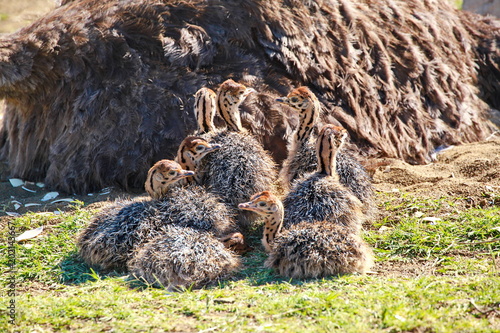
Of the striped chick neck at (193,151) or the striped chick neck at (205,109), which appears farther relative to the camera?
the striped chick neck at (205,109)

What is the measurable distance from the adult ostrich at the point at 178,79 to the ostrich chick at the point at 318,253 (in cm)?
192

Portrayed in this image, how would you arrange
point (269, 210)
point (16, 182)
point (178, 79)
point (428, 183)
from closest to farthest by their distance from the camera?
point (269, 210) < point (428, 183) < point (178, 79) < point (16, 182)

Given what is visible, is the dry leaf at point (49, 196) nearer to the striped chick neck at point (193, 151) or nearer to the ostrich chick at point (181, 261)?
the striped chick neck at point (193, 151)

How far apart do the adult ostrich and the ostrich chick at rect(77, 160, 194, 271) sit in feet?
4.00

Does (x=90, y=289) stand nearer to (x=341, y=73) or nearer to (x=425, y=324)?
(x=425, y=324)

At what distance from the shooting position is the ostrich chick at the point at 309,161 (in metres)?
5.06

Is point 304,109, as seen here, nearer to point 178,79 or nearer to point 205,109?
point 205,109

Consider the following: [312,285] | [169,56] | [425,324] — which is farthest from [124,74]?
[425,324]

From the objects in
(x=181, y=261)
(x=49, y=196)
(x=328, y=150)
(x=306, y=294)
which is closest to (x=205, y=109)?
(x=328, y=150)

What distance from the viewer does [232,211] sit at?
480 centimetres

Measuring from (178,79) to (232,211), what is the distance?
1775mm

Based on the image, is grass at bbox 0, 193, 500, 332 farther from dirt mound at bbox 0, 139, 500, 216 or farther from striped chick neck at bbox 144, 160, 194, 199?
striped chick neck at bbox 144, 160, 194, 199

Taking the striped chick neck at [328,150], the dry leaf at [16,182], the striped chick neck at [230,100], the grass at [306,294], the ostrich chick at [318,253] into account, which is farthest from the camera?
the dry leaf at [16,182]

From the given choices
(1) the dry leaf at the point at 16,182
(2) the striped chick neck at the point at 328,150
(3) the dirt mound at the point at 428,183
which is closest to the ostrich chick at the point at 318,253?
(2) the striped chick neck at the point at 328,150
